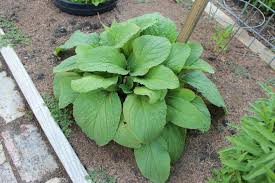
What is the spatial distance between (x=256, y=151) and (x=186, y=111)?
870mm

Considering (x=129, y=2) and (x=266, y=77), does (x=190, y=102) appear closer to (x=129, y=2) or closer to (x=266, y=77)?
(x=266, y=77)

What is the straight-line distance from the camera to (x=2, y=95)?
2766mm

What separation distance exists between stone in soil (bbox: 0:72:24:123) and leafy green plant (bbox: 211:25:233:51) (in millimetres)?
1806

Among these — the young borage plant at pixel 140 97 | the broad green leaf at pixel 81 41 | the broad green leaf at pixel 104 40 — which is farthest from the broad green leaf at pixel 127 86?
the broad green leaf at pixel 81 41

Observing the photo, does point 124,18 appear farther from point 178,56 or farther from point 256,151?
point 256,151

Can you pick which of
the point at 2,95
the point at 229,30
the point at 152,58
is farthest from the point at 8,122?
the point at 229,30

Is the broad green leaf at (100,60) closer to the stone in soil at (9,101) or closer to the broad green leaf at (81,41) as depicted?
the broad green leaf at (81,41)

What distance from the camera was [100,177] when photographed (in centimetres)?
223

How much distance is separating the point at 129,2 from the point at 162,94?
1.66 meters

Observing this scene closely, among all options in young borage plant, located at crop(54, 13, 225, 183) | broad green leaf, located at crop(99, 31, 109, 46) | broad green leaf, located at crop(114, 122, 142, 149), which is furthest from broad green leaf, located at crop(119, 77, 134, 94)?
broad green leaf, located at crop(99, 31, 109, 46)

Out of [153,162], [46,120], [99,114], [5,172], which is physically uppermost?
[99,114]

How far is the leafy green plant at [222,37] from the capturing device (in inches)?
117

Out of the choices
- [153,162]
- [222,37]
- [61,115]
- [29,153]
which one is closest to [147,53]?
[153,162]

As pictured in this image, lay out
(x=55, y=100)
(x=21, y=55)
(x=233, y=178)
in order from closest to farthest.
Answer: (x=233, y=178) → (x=55, y=100) → (x=21, y=55)
